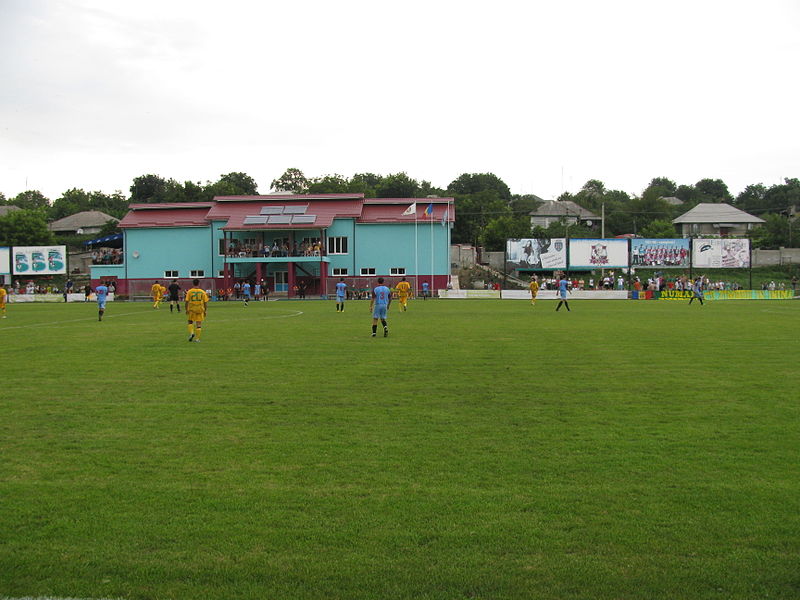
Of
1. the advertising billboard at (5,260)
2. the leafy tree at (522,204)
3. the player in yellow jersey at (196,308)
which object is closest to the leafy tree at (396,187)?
the leafy tree at (522,204)

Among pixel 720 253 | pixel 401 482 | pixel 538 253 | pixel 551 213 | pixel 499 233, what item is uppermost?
pixel 551 213

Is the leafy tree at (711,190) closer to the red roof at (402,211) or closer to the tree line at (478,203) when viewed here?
the tree line at (478,203)

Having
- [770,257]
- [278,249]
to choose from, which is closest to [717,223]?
[770,257]

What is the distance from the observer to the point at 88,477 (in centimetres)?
651

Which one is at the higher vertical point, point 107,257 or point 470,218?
point 470,218

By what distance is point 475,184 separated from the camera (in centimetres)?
12300

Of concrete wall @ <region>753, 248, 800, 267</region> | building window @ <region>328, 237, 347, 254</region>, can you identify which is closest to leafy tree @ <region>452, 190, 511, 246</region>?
building window @ <region>328, 237, 347, 254</region>

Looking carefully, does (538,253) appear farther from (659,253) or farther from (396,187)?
(396,187)

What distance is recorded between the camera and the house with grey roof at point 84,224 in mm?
99750

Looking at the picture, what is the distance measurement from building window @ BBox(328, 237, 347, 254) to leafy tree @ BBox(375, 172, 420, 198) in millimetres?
39689

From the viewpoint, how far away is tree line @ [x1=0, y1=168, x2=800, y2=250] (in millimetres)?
82562

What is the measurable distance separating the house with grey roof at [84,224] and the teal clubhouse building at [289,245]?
3687 centimetres

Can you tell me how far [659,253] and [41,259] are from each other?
59.3 metres

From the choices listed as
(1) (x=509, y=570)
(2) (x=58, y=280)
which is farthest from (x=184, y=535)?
(2) (x=58, y=280)
